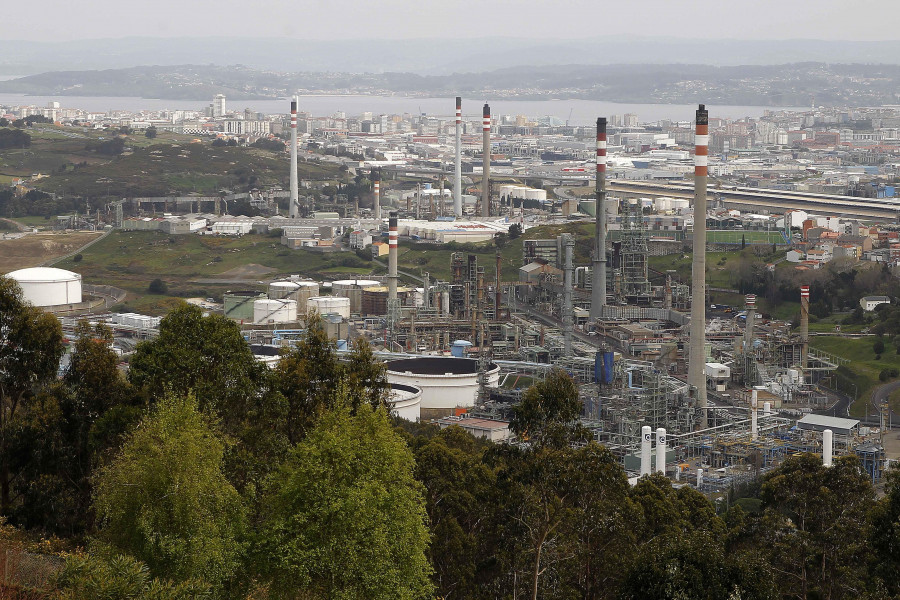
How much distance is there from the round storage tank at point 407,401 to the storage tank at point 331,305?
278 inches

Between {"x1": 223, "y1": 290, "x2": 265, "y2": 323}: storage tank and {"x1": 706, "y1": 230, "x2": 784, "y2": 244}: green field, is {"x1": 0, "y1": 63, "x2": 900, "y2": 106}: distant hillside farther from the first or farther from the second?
{"x1": 223, "y1": 290, "x2": 265, "y2": 323}: storage tank

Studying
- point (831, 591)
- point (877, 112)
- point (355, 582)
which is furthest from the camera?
point (877, 112)

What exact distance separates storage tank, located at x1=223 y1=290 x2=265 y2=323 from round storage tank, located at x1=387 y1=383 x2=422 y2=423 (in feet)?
25.3

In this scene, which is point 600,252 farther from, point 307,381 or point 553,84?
point 553,84

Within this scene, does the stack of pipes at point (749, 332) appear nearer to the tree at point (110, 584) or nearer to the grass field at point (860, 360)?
the grass field at point (860, 360)

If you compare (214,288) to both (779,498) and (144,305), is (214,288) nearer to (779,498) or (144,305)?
(144,305)

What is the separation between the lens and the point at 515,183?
5750 cm

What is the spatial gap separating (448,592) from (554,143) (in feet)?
230

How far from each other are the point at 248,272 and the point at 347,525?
92.8 ft

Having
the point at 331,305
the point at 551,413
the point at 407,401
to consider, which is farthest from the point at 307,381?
the point at 331,305

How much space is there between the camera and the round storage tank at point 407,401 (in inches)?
804

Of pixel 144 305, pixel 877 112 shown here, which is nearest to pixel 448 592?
pixel 144 305

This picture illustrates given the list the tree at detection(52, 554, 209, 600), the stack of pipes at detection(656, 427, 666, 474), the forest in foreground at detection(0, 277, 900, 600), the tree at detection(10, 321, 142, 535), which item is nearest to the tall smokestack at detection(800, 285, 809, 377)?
the stack of pipes at detection(656, 427, 666, 474)

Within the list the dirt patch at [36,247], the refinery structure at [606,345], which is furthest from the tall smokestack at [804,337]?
the dirt patch at [36,247]
